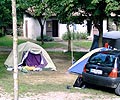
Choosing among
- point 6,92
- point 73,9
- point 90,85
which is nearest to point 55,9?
point 73,9

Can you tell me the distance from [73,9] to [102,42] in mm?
2738

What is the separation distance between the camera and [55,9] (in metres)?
17.6

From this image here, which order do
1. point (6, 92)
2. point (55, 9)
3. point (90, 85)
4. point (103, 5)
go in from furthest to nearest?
point (55, 9) → point (103, 5) → point (90, 85) → point (6, 92)

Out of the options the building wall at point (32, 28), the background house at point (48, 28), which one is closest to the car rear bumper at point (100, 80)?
the background house at point (48, 28)

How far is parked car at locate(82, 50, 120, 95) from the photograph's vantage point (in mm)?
10516

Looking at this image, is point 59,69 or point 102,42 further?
point 102,42

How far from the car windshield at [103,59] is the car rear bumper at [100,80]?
43 cm

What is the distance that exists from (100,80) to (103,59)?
2.31ft

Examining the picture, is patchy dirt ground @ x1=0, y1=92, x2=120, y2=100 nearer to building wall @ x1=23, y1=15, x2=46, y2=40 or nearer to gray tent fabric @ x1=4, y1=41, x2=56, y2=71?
gray tent fabric @ x1=4, y1=41, x2=56, y2=71

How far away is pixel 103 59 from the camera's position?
11047 mm

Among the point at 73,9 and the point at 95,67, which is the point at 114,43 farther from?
the point at 95,67

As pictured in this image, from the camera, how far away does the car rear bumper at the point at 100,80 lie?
10.5 metres

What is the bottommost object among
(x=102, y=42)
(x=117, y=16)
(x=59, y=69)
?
(x=59, y=69)

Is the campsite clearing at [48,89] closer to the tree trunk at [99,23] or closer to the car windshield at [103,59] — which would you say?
the car windshield at [103,59]
